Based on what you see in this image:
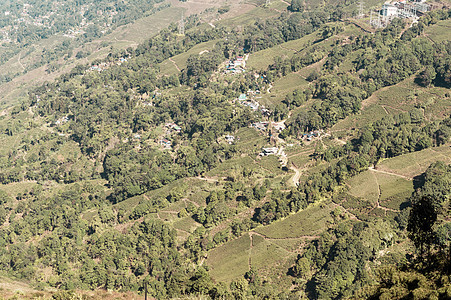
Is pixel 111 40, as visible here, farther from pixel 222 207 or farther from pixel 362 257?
pixel 362 257

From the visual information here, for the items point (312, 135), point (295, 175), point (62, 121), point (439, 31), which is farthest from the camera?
point (62, 121)

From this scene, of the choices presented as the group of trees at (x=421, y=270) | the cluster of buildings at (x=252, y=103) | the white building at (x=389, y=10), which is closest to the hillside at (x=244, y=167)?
the group of trees at (x=421, y=270)

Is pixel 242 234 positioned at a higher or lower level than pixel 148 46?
lower

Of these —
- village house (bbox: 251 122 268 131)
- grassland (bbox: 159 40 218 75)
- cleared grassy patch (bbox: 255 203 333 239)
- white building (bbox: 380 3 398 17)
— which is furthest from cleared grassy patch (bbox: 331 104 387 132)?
grassland (bbox: 159 40 218 75)

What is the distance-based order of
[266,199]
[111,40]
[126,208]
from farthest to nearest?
1. [111,40]
2. [126,208]
3. [266,199]

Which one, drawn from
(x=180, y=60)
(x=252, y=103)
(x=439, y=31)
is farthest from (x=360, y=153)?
(x=180, y=60)

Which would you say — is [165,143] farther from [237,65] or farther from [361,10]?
[361,10]

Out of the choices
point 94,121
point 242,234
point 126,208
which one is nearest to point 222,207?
point 242,234
